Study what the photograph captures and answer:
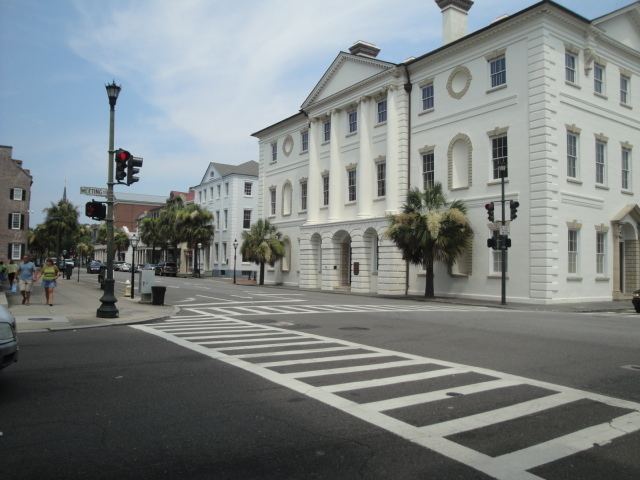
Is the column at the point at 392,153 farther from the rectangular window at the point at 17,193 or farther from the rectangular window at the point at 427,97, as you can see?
the rectangular window at the point at 17,193

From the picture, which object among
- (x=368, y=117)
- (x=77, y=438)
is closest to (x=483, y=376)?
(x=77, y=438)

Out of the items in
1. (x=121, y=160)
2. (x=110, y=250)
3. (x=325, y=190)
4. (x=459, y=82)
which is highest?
(x=459, y=82)

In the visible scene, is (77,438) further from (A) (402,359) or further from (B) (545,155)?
(B) (545,155)

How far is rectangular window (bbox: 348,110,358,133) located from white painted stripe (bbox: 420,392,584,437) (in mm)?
33261

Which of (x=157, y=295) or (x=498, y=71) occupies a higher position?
(x=498, y=71)

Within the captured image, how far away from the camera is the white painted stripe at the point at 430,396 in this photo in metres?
6.46

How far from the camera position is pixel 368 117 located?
37.1 metres

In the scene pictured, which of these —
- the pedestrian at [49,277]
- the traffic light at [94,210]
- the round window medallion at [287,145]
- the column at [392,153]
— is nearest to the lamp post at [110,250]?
the traffic light at [94,210]

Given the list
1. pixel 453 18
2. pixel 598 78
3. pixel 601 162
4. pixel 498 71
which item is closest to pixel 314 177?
pixel 453 18

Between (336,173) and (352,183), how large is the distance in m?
1.48

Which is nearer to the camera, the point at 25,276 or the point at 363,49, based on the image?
the point at 25,276

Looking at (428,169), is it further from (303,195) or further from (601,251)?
(303,195)

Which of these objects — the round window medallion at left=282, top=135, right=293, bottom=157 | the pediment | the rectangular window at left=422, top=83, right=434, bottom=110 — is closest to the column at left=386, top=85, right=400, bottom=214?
the rectangular window at left=422, top=83, right=434, bottom=110

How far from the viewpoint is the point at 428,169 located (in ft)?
108
